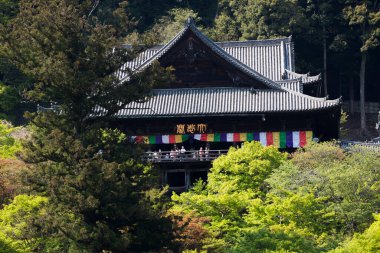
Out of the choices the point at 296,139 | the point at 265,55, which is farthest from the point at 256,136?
the point at 265,55

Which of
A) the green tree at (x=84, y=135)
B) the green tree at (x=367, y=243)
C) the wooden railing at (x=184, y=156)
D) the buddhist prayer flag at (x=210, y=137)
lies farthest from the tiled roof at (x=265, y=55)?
the green tree at (x=367, y=243)

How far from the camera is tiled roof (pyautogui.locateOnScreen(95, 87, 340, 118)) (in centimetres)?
4016

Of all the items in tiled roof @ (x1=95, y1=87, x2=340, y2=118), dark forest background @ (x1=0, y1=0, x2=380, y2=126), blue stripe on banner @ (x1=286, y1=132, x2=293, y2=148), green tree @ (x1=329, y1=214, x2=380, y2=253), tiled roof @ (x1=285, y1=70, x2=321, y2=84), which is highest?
dark forest background @ (x1=0, y1=0, x2=380, y2=126)

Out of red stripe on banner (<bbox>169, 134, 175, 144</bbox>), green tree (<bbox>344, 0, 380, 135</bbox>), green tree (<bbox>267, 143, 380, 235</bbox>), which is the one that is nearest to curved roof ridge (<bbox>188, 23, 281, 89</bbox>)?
red stripe on banner (<bbox>169, 134, 175, 144</bbox>)

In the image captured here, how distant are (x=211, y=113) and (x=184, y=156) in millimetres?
2162

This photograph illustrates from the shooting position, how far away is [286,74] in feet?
144

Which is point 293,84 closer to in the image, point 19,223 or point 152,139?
point 152,139

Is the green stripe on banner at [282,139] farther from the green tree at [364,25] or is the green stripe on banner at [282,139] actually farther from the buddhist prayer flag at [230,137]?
the green tree at [364,25]

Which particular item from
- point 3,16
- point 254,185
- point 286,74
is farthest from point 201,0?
point 254,185

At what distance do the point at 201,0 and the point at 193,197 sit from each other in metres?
33.7

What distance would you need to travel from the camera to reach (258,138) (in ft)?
133

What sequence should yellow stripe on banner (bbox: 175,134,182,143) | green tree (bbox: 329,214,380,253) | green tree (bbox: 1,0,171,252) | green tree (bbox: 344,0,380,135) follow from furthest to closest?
green tree (bbox: 344,0,380,135), yellow stripe on banner (bbox: 175,134,182,143), green tree (bbox: 1,0,171,252), green tree (bbox: 329,214,380,253)

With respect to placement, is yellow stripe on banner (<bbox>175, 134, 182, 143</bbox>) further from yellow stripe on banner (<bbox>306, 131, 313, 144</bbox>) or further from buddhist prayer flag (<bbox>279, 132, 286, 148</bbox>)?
yellow stripe on banner (<bbox>306, 131, 313, 144</bbox>)

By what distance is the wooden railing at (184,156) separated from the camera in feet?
128
